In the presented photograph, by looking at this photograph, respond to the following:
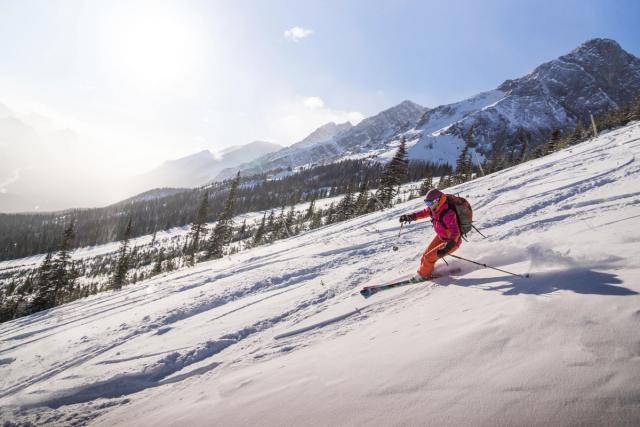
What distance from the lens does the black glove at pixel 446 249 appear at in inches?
240

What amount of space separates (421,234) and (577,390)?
834 centimetres

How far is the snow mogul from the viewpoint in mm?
6117

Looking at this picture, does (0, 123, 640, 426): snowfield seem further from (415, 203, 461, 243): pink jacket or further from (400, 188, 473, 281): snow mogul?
(415, 203, 461, 243): pink jacket

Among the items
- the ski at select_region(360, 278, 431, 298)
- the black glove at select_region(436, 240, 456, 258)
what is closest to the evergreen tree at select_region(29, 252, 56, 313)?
the ski at select_region(360, 278, 431, 298)

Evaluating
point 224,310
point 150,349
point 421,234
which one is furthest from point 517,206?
point 150,349

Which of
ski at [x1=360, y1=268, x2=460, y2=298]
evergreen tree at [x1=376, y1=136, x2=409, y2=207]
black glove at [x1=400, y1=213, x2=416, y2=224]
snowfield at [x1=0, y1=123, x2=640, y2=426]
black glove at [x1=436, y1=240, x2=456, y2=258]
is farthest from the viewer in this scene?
evergreen tree at [x1=376, y1=136, x2=409, y2=207]

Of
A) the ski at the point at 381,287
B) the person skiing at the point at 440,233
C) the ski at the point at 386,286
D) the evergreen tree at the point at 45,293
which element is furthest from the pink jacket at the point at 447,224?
the evergreen tree at the point at 45,293

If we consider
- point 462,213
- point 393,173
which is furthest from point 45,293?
point 462,213

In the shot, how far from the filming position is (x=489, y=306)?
3.86 m

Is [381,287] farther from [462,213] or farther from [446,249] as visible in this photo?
[462,213]

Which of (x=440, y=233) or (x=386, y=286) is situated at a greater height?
(x=440, y=233)

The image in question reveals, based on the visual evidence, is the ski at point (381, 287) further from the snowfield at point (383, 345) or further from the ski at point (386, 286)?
the snowfield at point (383, 345)

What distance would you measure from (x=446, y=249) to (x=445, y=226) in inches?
21.1

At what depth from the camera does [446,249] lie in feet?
20.2
